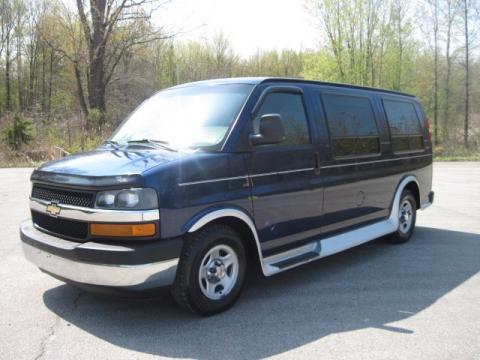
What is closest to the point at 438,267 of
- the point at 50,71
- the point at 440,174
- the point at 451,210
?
the point at 451,210

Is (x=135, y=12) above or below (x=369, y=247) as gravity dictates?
above

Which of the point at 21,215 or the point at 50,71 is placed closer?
the point at 21,215

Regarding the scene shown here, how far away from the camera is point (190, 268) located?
375cm

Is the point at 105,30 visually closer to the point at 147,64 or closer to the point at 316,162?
the point at 147,64

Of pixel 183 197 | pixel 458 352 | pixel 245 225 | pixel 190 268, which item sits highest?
pixel 183 197

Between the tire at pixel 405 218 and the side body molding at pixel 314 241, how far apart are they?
25cm

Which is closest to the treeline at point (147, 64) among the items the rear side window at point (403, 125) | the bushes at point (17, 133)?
the bushes at point (17, 133)

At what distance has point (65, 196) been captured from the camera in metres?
3.88

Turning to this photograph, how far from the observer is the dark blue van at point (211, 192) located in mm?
3527

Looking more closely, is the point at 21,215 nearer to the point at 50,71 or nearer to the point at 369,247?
the point at 369,247

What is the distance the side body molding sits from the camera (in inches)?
156

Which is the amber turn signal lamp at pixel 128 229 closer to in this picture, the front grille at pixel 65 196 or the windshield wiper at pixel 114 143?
the front grille at pixel 65 196

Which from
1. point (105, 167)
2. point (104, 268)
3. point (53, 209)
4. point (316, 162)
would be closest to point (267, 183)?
point (316, 162)

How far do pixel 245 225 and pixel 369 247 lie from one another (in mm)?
3169
